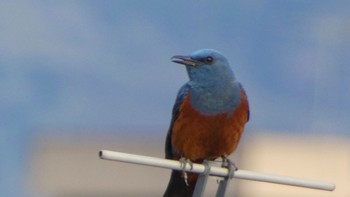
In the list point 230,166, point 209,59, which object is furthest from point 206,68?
point 230,166

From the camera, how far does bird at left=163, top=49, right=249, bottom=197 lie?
1358 cm

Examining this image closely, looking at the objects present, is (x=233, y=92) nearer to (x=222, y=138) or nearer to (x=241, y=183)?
(x=222, y=138)

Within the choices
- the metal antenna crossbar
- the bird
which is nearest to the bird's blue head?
the bird

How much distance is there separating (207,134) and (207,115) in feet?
0.56

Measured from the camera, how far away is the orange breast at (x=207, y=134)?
13.6 m

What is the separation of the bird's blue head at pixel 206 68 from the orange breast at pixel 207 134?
0.29 meters

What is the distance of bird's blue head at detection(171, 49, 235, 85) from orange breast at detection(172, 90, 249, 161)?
29cm

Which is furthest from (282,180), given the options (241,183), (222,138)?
(241,183)

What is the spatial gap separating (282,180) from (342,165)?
64.4 feet

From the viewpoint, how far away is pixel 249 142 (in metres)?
31.3

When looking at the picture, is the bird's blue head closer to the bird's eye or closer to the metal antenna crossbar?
the bird's eye

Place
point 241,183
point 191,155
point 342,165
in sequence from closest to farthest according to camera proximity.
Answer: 1. point 191,155
2. point 342,165
3. point 241,183

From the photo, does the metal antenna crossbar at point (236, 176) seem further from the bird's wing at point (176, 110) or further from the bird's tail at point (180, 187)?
the bird's wing at point (176, 110)

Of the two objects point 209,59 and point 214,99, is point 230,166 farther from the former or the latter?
point 209,59
